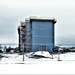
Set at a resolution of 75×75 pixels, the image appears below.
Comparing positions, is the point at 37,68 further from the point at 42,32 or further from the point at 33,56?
the point at 42,32

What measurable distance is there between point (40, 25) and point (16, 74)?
2910 cm

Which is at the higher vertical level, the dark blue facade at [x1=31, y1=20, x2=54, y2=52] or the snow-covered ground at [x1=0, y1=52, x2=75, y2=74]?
the dark blue facade at [x1=31, y1=20, x2=54, y2=52]

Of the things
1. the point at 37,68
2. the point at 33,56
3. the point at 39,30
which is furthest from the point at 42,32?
the point at 37,68

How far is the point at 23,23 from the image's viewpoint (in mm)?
37000

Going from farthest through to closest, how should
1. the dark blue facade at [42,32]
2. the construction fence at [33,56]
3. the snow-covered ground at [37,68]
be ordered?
the dark blue facade at [42,32]
the construction fence at [33,56]
the snow-covered ground at [37,68]

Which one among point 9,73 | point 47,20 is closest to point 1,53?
point 9,73

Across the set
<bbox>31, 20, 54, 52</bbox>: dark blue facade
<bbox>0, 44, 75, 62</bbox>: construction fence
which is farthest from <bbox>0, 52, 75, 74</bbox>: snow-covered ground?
<bbox>31, 20, 54, 52</bbox>: dark blue facade

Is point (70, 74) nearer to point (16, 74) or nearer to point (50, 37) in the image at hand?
point (16, 74)

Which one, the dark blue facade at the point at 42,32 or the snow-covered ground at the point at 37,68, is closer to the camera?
the snow-covered ground at the point at 37,68

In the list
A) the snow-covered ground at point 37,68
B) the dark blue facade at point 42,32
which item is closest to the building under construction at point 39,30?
the dark blue facade at point 42,32

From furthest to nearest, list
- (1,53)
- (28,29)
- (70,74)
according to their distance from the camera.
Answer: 1. (28,29)
2. (1,53)
3. (70,74)

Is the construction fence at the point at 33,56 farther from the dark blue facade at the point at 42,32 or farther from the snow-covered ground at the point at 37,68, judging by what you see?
the dark blue facade at the point at 42,32

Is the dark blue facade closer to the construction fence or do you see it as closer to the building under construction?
the building under construction

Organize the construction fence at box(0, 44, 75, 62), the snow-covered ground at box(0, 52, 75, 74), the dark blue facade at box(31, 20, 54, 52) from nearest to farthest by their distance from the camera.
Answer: the snow-covered ground at box(0, 52, 75, 74), the construction fence at box(0, 44, 75, 62), the dark blue facade at box(31, 20, 54, 52)
